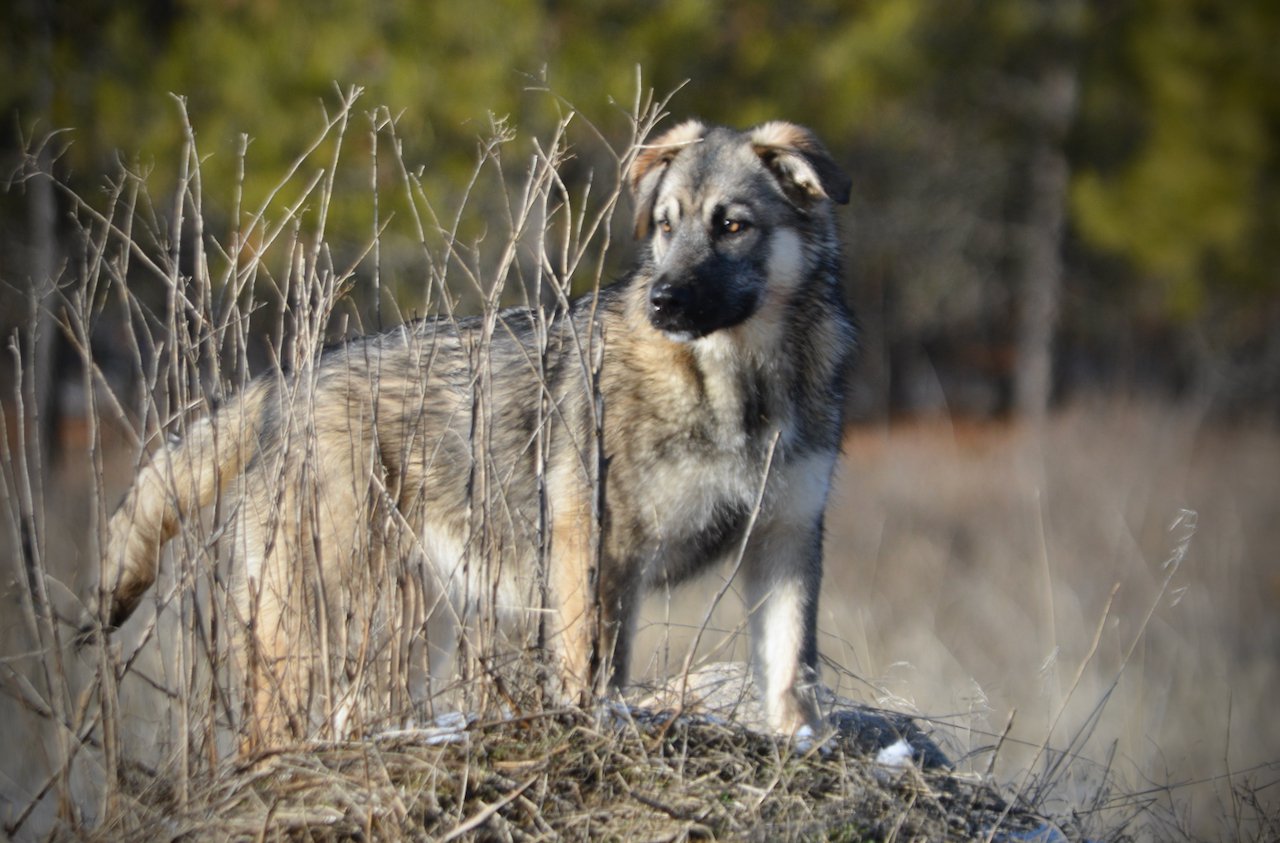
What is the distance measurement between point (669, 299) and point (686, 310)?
70mm

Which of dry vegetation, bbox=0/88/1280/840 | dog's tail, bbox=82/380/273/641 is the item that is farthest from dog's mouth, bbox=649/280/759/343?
dog's tail, bbox=82/380/273/641

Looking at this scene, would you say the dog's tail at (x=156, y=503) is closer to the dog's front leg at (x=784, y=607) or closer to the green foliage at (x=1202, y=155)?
the dog's front leg at (x=784, y=607)

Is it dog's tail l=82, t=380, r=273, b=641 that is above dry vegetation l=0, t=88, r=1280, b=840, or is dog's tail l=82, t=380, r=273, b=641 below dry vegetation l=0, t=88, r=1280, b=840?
above

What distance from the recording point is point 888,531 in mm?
13727

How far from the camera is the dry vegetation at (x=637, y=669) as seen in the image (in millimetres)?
3125

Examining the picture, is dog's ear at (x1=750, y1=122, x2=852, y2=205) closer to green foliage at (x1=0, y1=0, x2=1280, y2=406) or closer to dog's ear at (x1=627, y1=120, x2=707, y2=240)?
dog's ear at (x1=627, y1=120, x2=707, y2=240)

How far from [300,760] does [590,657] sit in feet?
2.58

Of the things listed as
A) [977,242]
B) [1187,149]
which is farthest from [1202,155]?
[977,242]

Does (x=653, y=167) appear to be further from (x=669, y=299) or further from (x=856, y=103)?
Result: (x=856, y=103)

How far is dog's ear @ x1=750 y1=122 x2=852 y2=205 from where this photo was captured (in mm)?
4684

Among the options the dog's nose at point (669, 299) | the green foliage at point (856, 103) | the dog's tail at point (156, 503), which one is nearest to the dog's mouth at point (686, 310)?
the dog's nose at point (669, 299)

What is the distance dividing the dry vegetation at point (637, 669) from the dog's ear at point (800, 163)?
0.90 metres

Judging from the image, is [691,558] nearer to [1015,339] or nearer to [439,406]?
[439,406]

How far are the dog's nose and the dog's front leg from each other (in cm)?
86
